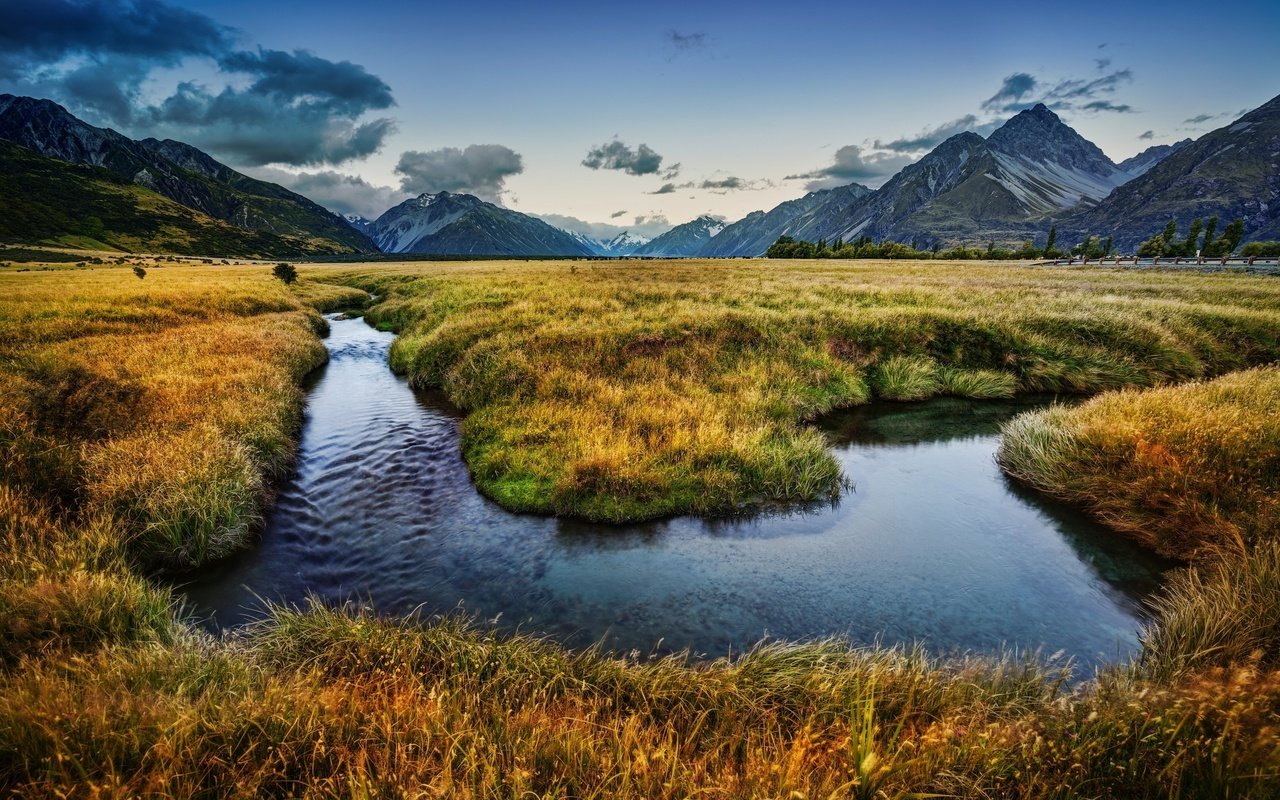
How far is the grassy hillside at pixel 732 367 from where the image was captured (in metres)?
10.8

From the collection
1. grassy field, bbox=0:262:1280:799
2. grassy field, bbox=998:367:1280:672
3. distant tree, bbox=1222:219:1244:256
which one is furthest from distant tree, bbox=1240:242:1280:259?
grassy field, bbox=998:367:1280:672

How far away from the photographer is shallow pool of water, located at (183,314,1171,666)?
22.9ft

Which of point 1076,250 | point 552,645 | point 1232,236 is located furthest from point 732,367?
point 1076,250

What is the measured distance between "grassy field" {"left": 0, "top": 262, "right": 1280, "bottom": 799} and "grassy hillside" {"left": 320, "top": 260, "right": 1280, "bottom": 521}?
122 millimetres

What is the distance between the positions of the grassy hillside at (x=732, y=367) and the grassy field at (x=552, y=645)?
0.12m

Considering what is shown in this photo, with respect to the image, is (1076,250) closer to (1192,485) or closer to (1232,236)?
(1232,236)

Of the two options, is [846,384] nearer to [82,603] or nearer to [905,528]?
[905,528]

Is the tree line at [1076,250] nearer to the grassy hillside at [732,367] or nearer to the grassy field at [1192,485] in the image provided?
the grassy hillside at [732,367]

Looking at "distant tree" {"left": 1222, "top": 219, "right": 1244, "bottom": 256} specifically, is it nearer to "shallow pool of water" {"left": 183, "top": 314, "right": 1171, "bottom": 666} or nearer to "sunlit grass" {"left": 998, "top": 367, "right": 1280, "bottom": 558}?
"sunlit grass" {"left": 998, "top": 367, "right": 1280, "bottom": 558}

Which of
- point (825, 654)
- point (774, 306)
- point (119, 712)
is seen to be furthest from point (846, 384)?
point (119, 712)

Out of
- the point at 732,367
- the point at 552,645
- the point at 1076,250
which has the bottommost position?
the point at 552,645

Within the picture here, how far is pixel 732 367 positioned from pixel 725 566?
396 inches

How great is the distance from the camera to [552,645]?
6.47m

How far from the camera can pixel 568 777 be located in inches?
137
